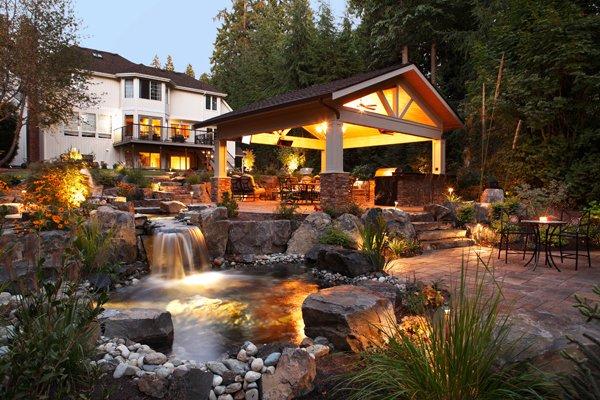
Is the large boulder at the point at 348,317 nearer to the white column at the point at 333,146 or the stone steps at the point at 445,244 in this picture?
the stone steps at the point at 445,244

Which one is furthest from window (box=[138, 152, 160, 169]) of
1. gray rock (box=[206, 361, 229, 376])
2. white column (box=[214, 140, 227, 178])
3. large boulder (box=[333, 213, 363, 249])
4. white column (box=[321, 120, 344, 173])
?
gray rock (box=[206, 361, 229, 376])

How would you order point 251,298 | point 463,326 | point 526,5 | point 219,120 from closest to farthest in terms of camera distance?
point 463,326 → point 251,298 → point 526,5 → point 219,120

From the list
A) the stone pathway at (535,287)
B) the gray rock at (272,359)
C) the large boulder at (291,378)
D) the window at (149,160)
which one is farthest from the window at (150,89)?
the large boulder at (291,378)

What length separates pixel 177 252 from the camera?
829cm

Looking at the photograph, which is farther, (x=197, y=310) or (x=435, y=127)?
(x=435, y=127)

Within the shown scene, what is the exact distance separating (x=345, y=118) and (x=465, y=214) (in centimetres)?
394

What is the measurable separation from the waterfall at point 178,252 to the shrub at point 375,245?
3.42m

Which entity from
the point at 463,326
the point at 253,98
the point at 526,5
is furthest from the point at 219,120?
the point at 253,98

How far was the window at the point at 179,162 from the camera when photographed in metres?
28.7

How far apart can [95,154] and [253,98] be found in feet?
41.2

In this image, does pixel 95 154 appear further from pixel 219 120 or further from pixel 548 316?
pixel 548 316

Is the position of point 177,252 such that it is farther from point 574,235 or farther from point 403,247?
point 574,235

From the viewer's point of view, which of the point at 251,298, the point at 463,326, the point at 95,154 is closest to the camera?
the point at 463,326

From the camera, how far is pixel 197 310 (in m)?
5.79
